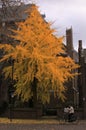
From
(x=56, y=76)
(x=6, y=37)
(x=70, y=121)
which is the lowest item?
(x=70, y=121)

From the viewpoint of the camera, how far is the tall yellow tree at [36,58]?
56938mm

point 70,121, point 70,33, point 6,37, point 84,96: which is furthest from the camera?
point 70,33

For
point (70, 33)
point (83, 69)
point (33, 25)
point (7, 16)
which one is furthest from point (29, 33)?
point (70, 33)

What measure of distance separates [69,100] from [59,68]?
446 inches

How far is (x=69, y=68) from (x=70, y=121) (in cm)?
1133

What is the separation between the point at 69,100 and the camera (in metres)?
68.7

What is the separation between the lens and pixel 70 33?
8306cm

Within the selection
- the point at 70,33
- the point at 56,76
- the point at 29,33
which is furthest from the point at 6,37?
the point at 70,33

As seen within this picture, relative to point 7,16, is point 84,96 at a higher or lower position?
lower

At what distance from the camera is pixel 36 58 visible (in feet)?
185

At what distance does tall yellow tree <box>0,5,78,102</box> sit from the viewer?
56938mm

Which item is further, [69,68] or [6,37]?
[69,68]

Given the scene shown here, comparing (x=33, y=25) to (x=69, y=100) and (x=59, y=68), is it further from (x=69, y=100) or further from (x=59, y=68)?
(x=69, y=100)

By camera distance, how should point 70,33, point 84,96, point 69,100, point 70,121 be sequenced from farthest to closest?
point 70,33 < point 69,100 < point 84,96 < point 70,121
